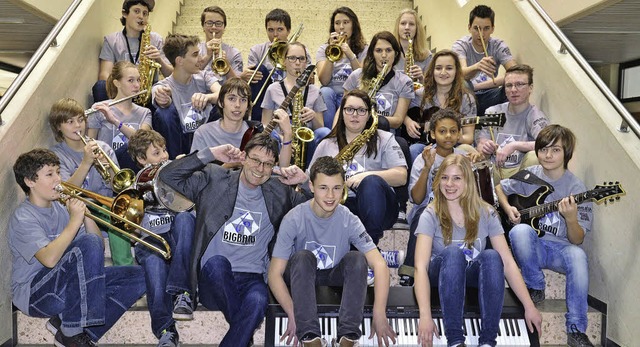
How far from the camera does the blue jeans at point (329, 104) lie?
18.7 feet

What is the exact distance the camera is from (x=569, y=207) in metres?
4.05

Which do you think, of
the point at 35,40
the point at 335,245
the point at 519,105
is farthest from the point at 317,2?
the point at 335,245

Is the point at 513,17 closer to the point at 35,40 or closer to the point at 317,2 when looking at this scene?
the point at 317,2

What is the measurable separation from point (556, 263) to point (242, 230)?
5.33 feet

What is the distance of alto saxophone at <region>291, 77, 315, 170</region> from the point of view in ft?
16.4

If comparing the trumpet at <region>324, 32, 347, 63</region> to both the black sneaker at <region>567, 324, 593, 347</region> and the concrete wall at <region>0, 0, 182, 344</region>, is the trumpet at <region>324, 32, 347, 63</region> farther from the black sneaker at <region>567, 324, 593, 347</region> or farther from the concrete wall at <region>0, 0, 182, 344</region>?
the black sneaker at <region>567, 324, 593, 347</region>

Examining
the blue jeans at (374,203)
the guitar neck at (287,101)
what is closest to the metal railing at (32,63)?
the guitar neck at (287,101)

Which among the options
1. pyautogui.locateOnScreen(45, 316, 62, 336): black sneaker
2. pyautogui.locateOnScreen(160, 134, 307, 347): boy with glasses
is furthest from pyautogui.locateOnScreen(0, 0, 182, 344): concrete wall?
pyautogui.locateOnScreen(160, 134, 307, 347): boy with glasses

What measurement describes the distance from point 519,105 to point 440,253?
5.16ft

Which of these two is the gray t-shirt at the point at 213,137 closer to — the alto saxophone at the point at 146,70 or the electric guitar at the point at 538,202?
the alto saxophone at the point at 146,70

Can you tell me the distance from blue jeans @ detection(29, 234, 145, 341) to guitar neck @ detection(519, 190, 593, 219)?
2213 mm

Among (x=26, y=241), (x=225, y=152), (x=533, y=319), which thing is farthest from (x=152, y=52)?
(x=533, y=319)

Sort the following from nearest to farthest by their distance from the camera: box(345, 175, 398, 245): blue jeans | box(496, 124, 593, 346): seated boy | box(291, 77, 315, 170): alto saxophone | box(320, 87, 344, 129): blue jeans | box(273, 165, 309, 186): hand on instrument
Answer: box(496, 124, 593, 346): seated boy, box(273, 165, 309, 186): hand on instrument, box(345, 175, 398, 245): blue jeans, box(291, 77, 315, 170): alto saxophone, box(320, 87, 344, 129): blue jeans

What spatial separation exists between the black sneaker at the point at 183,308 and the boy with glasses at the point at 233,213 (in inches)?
4.2
